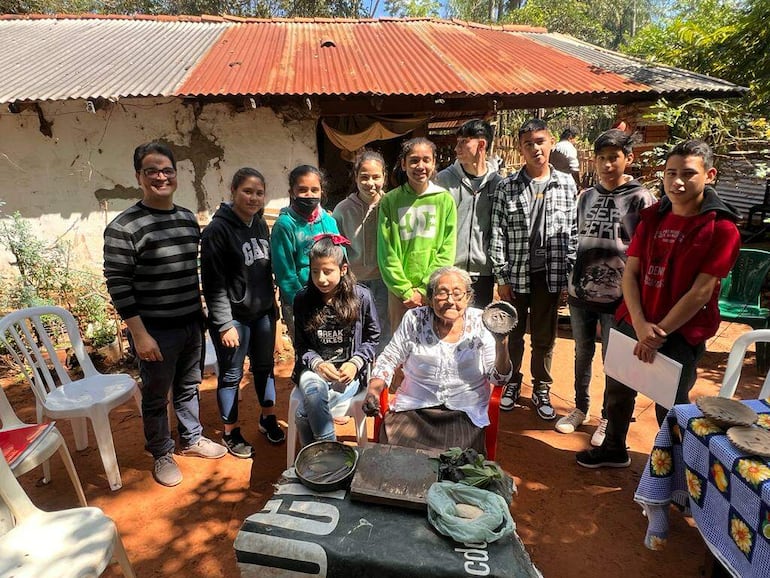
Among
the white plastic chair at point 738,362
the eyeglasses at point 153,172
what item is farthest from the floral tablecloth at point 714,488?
the eyeglasses at point 153,172

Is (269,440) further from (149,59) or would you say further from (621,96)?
(621,96)

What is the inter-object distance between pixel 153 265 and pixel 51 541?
4.48 ft

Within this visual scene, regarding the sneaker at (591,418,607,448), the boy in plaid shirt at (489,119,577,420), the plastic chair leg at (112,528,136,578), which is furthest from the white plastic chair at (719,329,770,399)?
the plastic chair leg at (112,528,136,578)

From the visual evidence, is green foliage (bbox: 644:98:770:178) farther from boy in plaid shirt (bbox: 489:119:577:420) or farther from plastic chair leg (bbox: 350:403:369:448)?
plastic chair leg (bbox: 350:403:369:448)

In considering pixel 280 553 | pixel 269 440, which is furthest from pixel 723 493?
pixel 269 440

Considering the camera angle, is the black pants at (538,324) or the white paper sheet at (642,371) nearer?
the white paper sheet at (642,371)

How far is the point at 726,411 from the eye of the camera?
176cm

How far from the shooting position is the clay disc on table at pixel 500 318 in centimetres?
223

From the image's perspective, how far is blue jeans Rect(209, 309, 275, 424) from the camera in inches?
115

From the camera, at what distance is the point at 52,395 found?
287 centimetres

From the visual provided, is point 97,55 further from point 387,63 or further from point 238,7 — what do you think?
point 238,7

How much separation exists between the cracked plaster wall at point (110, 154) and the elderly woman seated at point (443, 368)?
4.48 m

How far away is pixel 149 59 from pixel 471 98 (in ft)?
15.7

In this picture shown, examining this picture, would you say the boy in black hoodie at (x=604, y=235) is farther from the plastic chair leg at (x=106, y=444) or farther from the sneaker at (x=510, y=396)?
the plastic chair leg at (x=106, y=444)
